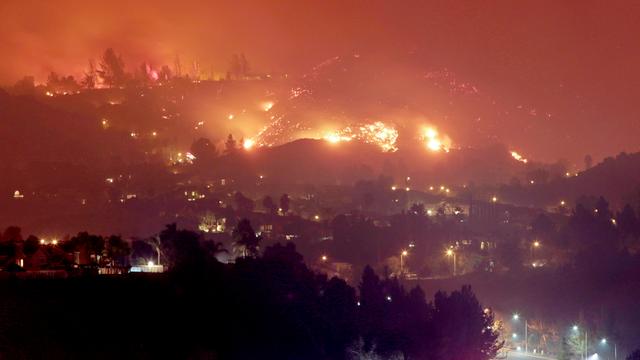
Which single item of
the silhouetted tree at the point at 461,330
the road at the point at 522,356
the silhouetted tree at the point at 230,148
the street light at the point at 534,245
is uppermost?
the silhouetted tree at the point at 230,148

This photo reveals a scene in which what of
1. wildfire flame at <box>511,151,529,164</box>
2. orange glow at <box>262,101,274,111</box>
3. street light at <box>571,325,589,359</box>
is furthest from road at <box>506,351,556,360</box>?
orange glow at <box>262,101,274,111</box>

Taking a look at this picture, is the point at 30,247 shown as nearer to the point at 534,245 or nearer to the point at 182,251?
the point at 182,251

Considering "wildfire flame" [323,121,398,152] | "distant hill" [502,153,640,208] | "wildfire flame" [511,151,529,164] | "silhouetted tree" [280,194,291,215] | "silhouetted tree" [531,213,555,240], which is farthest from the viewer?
"wildfire flame" [511,151,529,164]

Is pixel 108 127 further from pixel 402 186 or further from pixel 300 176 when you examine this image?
pixel 402 186

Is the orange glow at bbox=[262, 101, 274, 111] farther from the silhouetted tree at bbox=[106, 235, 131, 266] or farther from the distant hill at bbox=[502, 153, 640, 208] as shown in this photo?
the silhouetted tree at bbox=[106, 235, 131, 266]

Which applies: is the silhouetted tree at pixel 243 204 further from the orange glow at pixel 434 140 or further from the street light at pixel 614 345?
the orange glow at pixel 434 140

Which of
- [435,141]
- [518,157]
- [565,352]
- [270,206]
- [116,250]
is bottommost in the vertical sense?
[565,352]

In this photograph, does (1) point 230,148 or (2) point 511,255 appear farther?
(1) point 230,148

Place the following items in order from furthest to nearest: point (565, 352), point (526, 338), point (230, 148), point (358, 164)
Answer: point (358, 164) < point (230, 148) < point (526, 338) < point (565, 352)

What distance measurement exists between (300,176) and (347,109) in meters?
27.3

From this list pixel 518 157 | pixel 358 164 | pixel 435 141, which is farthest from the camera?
pixel 518 157

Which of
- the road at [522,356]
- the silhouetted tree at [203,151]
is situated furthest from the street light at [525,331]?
the silhouetted tree at [203,151]

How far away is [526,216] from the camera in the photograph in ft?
380

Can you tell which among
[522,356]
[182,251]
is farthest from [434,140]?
[182,251]
